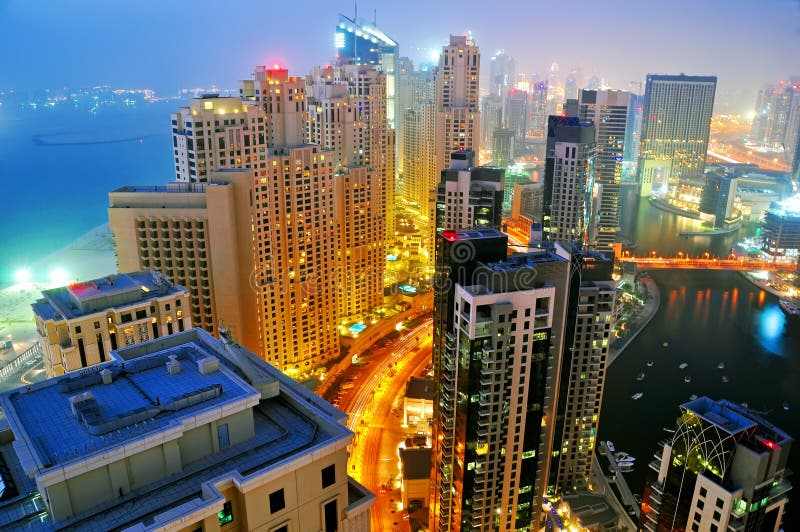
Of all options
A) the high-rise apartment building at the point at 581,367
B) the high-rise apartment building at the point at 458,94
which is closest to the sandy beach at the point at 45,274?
the high-rise apartment building at the point at 458,94

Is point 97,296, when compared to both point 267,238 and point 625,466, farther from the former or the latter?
point 625,466

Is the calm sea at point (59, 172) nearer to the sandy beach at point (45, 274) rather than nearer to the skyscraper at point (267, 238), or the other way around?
the sandy beach at point (45, 274)

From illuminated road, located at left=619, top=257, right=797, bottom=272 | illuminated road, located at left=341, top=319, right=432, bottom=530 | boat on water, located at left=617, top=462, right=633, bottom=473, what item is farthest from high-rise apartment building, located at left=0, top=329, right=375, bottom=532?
illuminated road, located at left=619, top=257, right=797, bottom=272

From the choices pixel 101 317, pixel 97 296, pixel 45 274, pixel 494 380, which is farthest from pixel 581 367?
pixel 45 274

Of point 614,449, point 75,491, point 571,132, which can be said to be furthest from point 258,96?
point 75,491

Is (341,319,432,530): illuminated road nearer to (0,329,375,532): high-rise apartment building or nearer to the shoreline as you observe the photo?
the shoreline

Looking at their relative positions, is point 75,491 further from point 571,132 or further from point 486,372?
point 571,132
